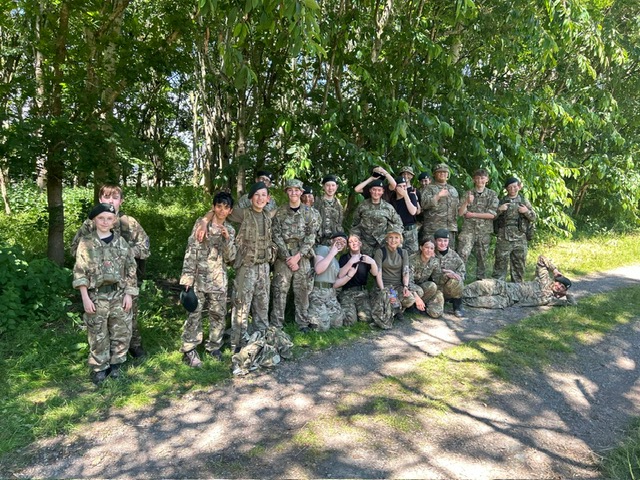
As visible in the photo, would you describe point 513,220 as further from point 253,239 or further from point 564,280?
point 253,239

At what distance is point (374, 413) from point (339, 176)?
4021mm

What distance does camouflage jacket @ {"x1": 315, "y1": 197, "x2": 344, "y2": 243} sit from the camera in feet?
19.8

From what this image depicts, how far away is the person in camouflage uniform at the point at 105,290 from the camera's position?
3963 millimetres

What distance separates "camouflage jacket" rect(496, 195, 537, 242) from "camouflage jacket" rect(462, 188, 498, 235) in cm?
19

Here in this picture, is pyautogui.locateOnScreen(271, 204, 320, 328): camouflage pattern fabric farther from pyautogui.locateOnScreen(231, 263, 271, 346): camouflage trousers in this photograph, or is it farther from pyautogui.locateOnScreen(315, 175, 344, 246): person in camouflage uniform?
pyautogui.locateOnScreen(315, 175, 344, 246): person in camouflage uniform

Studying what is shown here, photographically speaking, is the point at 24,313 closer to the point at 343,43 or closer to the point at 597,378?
the point at 343,43

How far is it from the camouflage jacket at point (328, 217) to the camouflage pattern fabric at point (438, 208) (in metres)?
1.49

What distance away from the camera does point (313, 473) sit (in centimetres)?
276

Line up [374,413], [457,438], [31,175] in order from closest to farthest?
1. [457,438]
2. [374,413]
3. [31,175]

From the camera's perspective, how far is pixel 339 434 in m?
3.18

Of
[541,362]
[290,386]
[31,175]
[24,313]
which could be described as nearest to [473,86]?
[541,362]

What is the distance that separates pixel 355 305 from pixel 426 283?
3.44 feet

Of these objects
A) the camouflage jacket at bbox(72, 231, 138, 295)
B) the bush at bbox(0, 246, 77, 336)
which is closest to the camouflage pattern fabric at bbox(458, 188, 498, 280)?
the camouflage jacket at bbox(72, 231, 138, 295)

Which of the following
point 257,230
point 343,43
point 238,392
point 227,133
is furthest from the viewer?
point 227,133
